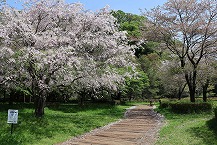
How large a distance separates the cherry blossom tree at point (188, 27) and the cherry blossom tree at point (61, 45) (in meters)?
8.29

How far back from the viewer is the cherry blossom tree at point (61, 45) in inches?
486

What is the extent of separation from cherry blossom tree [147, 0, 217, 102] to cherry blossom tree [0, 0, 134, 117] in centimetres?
829

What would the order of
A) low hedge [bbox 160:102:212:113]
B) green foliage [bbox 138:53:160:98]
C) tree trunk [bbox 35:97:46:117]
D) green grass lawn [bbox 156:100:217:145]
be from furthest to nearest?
green foliage [bbox 138:53:160:98] < low hedge [bbox 160:102:212:113] < tree trunk [bbox 35:97:46:117] < green grass lawn [bbox 156:100:217:145]

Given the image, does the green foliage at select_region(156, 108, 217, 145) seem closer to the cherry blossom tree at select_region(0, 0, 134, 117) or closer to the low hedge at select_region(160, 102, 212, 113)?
the cherry blossom tree at select_region(0, 0, 134, 117)

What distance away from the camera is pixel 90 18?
14.4m

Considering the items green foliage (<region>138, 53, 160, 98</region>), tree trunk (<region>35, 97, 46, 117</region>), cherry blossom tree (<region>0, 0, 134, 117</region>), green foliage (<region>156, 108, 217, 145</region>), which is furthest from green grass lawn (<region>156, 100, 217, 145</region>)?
green foliage (<region>138, 53, 160, 98</region>)

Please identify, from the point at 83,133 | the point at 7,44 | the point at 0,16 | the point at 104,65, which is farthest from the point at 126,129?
the point at 0,16

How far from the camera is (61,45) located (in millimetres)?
13414

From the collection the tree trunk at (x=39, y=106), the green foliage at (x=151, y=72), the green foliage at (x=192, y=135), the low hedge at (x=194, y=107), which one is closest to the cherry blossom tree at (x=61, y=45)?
the tree trunk at (x=39, y=106)

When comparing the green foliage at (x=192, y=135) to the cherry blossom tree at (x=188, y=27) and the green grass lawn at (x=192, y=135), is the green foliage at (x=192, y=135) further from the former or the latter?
the cherry blossom tree at (x=188, y=27)

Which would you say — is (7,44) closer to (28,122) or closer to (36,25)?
(36,25)

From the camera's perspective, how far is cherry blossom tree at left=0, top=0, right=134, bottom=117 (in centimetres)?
1235

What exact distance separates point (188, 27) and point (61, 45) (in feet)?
41.7

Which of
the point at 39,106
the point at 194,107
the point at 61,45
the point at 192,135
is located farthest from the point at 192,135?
the point at 194,107
